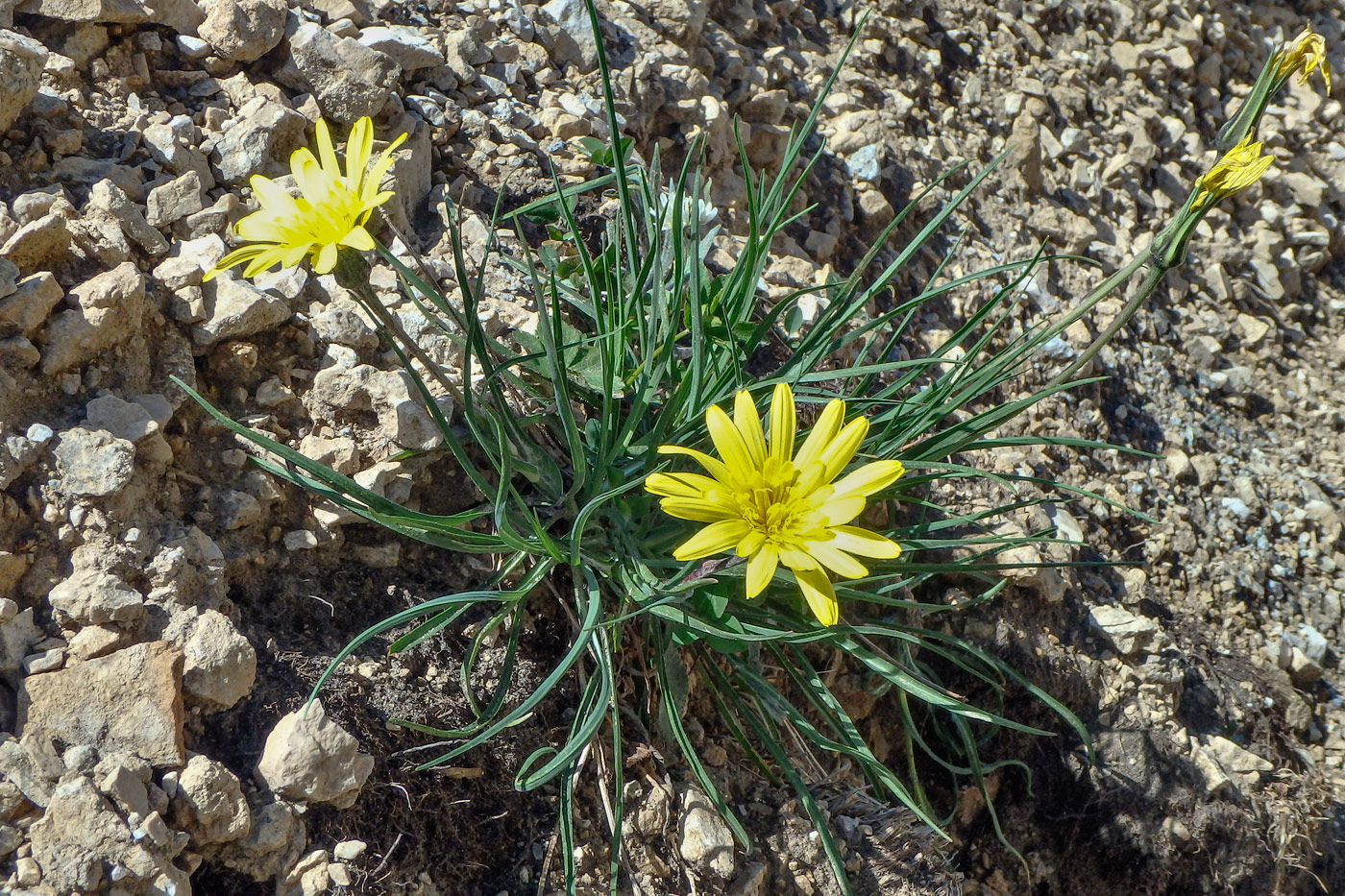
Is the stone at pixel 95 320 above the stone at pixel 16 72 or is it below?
below

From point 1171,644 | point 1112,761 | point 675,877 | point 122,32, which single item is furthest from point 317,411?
point 1171,644

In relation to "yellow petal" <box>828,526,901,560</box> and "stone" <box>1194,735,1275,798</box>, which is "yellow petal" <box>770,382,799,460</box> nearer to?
"yellow petal" <box>828,526,901,560</box>

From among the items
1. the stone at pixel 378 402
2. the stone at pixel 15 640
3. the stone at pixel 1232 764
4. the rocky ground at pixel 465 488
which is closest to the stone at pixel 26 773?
the rocky ground at pixel 465 488

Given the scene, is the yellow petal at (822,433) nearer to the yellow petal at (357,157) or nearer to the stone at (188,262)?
the yellow petal at (357,157)

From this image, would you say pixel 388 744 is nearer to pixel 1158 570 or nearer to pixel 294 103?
pixel 294 103

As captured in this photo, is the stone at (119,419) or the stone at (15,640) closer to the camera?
the stone at (15,640)

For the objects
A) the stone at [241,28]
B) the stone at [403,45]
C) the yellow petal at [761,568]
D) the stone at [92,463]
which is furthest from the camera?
the stone at [403,45]

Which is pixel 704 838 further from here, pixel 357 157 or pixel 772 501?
pixel 357 157

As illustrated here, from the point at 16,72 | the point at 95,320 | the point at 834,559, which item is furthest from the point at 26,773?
the point at 16,72
